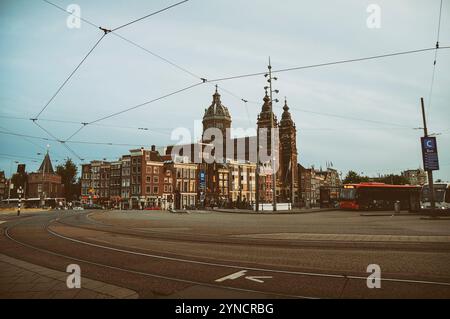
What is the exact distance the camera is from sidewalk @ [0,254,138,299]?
543cm

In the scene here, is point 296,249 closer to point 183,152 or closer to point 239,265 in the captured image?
point 239,265

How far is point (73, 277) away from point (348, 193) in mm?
40470

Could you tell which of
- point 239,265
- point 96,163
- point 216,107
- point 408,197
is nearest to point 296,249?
point 239,265

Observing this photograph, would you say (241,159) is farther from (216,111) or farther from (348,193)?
(348,193)

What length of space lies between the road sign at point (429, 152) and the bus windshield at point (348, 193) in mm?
19608

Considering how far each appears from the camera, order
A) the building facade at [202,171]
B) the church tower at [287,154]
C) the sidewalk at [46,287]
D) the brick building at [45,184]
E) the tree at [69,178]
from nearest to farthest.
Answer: the sidewalk at [46,287] < the building facade at [202,171] < the brick building at [45,184] < the church tower at [287,154] < the tree at [69,178]

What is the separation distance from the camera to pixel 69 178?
11138 cm

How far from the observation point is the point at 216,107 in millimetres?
105188

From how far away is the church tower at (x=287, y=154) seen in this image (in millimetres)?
99688

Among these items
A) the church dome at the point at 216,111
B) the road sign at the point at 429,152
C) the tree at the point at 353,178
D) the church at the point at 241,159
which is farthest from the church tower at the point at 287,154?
the road sign at the point at 429,152

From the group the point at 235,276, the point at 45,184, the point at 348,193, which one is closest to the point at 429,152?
the point at 348,193

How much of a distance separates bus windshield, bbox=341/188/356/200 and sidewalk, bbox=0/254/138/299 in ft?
131

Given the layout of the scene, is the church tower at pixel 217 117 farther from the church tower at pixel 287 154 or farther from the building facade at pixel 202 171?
the church tower at pixel 287 154
